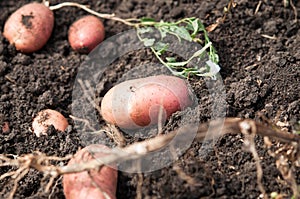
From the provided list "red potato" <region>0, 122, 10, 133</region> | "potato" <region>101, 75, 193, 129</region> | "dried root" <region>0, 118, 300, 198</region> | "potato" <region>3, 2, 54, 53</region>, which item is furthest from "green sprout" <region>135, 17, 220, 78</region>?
"red potato" <region>0, 122, 10, 133</region>

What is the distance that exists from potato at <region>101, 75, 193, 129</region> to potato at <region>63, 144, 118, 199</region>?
33 cm

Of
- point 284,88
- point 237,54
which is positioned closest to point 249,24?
point 237,54

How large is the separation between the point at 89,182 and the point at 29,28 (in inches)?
41.6

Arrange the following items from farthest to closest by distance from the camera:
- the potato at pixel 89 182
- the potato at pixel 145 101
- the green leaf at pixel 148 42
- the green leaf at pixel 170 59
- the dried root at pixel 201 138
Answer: the green leaf at pixel 148 42, the green leaf at pixel 170 59, the potato at pixel 145 101, the potato at pixel 89 182, the dried root at pixel 201 138

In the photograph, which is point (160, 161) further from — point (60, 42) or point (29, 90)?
point (60, 42)

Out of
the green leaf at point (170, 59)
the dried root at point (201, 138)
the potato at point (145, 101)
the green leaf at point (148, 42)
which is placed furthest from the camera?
the green leaf at point (148, 42)

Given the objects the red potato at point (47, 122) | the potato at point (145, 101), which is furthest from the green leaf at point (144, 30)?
the red potato at point (47, 122)

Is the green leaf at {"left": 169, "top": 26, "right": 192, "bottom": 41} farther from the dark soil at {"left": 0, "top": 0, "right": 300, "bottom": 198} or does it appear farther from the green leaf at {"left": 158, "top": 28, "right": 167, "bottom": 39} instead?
the dark soil at {"left": 0, "top": 0, "right": 300, "bottom": 198}

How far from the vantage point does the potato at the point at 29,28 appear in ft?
9.01

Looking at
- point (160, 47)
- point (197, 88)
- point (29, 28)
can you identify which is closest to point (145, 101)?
point (197, 88)

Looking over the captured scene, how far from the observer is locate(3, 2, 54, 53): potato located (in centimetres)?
275

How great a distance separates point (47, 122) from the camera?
242 centimetres

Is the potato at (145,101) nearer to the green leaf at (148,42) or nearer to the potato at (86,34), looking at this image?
the green leaf at (148,42)

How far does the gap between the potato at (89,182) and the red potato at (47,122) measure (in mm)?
404
